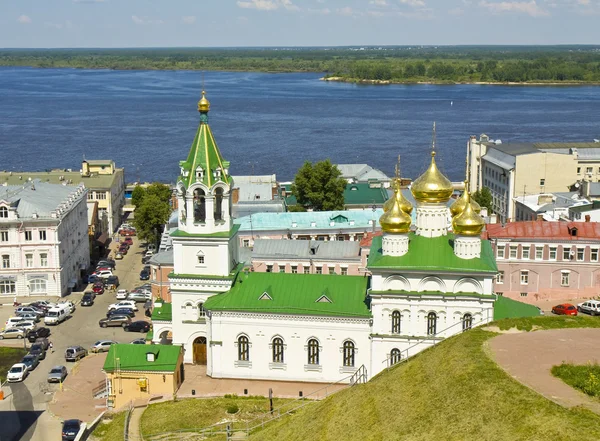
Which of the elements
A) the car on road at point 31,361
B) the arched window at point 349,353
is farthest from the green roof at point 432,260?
the car on road at point 31,361

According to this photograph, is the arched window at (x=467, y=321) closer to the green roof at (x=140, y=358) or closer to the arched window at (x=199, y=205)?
the green roof at (x=140, y=358)

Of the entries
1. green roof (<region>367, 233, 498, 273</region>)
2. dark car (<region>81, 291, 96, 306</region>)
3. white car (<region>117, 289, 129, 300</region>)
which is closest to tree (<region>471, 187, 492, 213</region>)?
white car (<region>117, 289, 129, 300</region>)

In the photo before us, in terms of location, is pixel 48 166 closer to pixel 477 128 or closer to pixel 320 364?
pixel 477 128

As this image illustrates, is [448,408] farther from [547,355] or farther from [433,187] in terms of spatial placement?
[433,187]

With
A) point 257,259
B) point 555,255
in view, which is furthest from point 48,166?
point 555,255

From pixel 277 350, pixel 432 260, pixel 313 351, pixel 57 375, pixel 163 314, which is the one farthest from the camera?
pixel 163 314

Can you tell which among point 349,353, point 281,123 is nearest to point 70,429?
point 349,353
